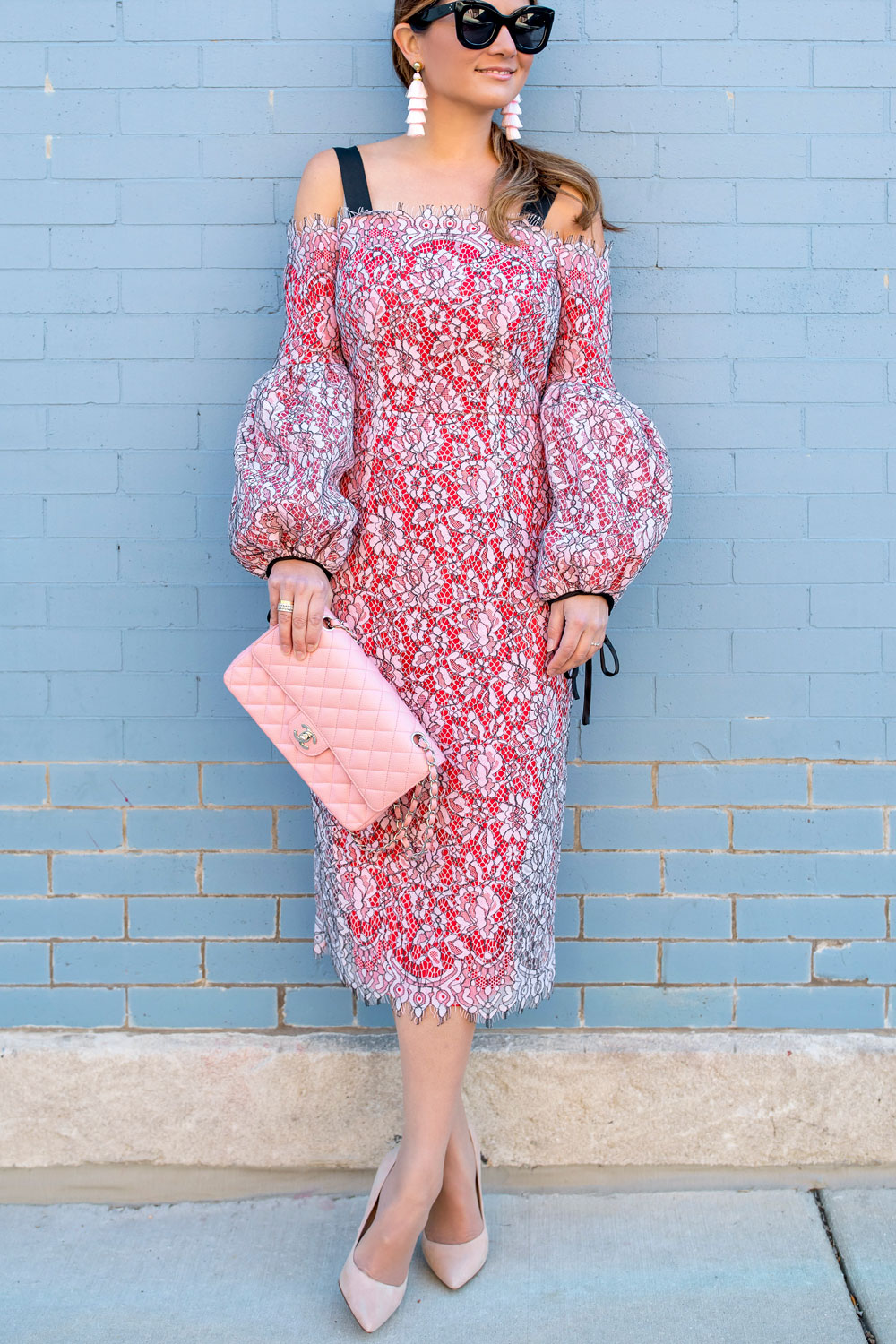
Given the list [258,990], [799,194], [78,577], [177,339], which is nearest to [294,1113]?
[258,990]

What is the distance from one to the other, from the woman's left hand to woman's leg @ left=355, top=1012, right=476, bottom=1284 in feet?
2.29

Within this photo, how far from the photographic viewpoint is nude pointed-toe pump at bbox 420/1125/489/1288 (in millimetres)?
2240

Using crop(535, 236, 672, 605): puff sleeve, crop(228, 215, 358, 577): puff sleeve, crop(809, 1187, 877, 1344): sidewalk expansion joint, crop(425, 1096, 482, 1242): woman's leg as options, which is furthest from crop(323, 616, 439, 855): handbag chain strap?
crop(809, 1187, 877, 1344): sidewalk expansion joint

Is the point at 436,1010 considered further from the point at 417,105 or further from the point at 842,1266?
the point at 417,105

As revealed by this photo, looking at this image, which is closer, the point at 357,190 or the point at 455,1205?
the point at 357,190

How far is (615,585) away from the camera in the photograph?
6.86 feet

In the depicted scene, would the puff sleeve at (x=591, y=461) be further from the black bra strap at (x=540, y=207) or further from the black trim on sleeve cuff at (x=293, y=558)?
the black trim on sleeve cuff at (x=293, y=558)

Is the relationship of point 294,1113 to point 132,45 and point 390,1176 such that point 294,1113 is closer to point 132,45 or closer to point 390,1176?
point 390,1176

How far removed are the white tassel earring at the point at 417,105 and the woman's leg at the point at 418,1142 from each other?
1.62 meters

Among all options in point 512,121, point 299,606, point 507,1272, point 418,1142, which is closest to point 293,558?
point 299,606

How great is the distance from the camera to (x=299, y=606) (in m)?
2.00

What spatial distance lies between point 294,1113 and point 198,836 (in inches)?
25.5

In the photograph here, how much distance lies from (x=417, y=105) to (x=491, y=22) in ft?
0.66

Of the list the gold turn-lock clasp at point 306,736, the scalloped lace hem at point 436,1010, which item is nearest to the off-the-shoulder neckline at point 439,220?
the gold turn-lock clasp at point 306,736
